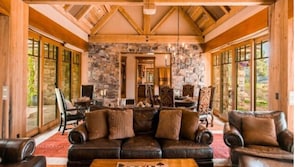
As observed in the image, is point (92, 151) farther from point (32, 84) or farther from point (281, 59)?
point (281, 59)

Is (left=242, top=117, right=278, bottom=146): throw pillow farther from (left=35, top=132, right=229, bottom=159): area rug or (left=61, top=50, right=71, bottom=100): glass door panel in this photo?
(left=61, top=50, right=71, bottom=100): glass door panel

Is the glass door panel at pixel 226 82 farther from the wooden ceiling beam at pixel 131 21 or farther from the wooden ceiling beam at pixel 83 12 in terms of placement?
the wooden ceiling beam at pixel 83 12

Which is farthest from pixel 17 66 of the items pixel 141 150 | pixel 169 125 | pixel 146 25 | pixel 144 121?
pixel 146 25

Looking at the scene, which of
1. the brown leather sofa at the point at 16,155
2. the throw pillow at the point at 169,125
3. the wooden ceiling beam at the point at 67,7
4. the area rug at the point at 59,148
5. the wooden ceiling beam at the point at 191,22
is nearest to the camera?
the brown leather sofa at the point at 16,155

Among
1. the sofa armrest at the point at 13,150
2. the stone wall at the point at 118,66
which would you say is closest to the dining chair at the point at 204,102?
the stone wall at the point at 118,66

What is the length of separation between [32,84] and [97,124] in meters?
2.65

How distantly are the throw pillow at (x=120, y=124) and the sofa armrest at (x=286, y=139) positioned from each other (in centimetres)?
226

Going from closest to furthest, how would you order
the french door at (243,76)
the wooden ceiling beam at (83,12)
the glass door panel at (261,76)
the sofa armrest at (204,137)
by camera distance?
1. the sofa armrest at (204,137)
2. the glass door panel at (261,76)
3. the french door at (243,76)
4. the wooden ceiling beam at (83,12)

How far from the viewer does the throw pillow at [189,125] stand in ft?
15.2

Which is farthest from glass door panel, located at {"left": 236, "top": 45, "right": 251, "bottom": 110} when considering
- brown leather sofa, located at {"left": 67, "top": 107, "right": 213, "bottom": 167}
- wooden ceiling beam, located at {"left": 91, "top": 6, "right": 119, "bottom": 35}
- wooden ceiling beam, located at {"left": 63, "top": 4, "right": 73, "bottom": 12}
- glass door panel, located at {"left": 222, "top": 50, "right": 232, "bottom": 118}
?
wooden ceiling beam, located at {"left": 91, "top": 6, "right": 119, "bottom": 35}

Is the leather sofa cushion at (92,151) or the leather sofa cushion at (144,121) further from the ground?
the leather sofa cushion at (144,121)

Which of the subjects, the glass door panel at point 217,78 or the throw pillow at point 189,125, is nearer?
the throw pillow at point 189,125

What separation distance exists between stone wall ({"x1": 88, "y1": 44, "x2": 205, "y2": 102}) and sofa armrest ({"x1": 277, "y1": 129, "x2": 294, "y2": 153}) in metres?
6.61

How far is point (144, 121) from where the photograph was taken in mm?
4996
